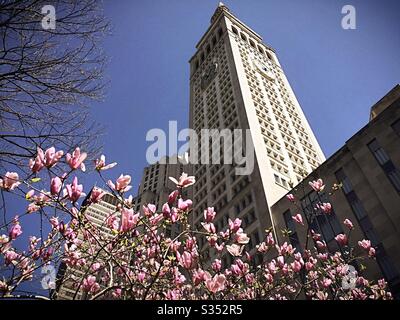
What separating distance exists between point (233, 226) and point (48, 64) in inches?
192

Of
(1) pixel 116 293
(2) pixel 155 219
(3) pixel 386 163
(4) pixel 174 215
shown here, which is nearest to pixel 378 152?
(3) pixel 386 163

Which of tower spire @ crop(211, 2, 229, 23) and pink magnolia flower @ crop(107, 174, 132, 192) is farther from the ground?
tower spire @ crop(211, 2, 229, 23)

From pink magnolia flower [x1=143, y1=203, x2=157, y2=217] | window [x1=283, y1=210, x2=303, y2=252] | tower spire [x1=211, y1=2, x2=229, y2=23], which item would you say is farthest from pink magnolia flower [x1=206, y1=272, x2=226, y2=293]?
tower spire [x1=211, y1=2, x2=229, y2=23]

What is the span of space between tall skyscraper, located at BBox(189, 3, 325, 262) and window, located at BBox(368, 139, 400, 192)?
6.30 m

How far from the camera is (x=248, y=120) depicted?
37.8m

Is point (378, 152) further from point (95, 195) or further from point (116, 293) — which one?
point (95, 195)

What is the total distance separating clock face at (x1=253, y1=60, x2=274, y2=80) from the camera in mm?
56750

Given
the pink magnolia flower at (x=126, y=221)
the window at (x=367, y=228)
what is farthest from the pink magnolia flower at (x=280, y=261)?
the window at (x=367, y=228)

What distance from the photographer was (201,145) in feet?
161

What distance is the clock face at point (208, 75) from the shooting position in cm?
5956

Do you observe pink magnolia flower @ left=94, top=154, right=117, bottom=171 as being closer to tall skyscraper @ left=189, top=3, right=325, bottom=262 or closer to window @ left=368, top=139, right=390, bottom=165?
tall skyscraper @ left=189, top=3, right=325, bottom=262

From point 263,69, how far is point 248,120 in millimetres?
25289
